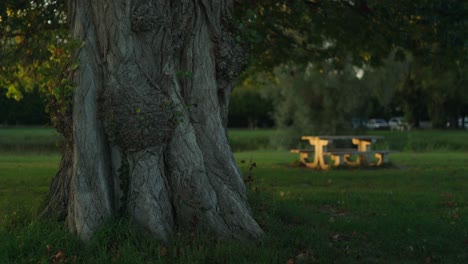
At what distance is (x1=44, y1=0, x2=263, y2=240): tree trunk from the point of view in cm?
628

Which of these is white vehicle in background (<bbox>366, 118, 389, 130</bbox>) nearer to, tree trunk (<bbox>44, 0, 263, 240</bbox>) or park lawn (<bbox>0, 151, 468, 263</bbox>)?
park lawn (<bbox>0, 151, 468, 263</bbox>)

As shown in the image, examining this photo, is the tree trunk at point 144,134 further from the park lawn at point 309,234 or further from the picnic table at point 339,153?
the picnic table at point 339,153

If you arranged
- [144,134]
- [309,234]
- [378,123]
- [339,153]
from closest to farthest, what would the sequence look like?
[144,134] → [309,234] → [339,153] → [378,123]

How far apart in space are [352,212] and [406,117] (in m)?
Answer: 52.9

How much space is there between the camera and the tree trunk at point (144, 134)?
20.6 feet

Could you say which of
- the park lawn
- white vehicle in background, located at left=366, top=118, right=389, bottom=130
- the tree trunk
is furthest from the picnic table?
white vehicle in background, located at left=366, top=118, right=389, bottom=130

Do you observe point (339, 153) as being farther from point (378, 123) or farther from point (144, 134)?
point (378, 123)

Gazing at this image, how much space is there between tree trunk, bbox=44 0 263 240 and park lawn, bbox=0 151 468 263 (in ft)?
0.85

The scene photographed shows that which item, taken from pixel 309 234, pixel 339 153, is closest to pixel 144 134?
pixel 309 234

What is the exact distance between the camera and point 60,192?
6973 mm

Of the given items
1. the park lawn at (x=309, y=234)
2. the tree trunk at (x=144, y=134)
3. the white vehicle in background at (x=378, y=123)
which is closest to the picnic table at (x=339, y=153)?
the park lawn at (x=309, y=234)

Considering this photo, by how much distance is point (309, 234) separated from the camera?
7094mm

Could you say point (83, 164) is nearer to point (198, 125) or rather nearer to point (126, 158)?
point (126, 158)

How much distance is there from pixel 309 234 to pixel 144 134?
7.57ft
